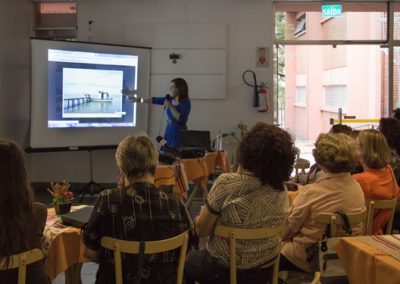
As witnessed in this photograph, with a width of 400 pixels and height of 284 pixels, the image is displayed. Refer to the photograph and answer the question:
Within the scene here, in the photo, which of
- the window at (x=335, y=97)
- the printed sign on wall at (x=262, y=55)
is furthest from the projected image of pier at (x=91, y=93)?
the window at (x=335, y=97)

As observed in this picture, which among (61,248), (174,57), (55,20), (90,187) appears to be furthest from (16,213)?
(55,20)

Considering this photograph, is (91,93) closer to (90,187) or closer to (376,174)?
(90,187)

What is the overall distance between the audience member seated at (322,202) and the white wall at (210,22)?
164 inches

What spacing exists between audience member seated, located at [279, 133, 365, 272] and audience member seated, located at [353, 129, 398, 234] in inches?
13.8

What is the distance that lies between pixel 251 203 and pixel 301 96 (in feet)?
18.4

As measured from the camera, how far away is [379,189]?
2.67 meters

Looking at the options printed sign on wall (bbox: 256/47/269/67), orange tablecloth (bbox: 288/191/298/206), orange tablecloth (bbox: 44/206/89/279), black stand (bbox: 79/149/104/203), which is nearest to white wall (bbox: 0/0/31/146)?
black stand (bbox: 79/149/104/203)

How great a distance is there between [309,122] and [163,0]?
9.92 ft

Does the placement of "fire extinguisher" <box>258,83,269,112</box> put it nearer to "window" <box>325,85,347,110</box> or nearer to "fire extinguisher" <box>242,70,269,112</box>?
"fire extinguisher" <box>242,70,269,112</box>

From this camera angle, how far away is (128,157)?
6.58ft

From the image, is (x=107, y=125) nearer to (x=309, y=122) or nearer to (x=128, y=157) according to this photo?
(x=309, y=122)

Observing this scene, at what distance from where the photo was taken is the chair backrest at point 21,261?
172cm

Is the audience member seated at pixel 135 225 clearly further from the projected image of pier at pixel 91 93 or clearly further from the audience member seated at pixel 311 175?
the projected image of pier at pixel 91 93

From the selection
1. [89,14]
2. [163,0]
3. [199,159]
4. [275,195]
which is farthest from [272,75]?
[275,195]
